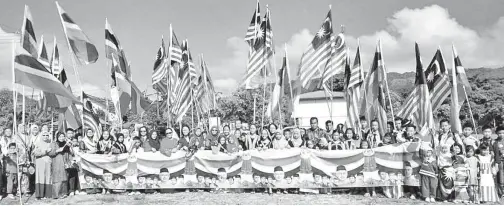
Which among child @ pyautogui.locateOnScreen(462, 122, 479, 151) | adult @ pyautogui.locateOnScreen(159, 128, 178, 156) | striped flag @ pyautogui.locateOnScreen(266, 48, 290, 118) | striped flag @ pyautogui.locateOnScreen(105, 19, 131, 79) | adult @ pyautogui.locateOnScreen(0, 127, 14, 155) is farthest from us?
striped flag @ pyautogui.locateOnScreen(266, 48, 290, 118)

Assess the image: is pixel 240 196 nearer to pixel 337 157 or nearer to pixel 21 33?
pixel 337 157

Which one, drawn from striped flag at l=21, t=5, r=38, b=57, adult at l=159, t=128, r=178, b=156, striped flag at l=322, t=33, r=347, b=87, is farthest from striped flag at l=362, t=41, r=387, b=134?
striped flag at l=21, t=5, r=38, b=57

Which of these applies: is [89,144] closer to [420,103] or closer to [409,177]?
[409,177]

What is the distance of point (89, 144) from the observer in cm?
1049

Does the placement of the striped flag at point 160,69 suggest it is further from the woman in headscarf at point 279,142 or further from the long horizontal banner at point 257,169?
the woman in headscarf at point 279,142

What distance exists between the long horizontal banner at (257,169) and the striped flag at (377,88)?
3166 millimetres

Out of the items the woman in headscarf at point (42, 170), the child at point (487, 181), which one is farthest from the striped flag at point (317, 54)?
the woman in headscarf at point (42, 170)

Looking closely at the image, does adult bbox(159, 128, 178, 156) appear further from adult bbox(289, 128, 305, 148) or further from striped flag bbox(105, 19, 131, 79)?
striped flag bbox(105, 19, 131, 79)

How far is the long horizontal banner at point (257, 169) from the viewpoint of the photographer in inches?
361

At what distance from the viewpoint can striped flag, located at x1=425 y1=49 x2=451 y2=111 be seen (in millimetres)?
11383

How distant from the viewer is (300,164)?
9445 mm

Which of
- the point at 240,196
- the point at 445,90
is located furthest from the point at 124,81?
the point at 445,90

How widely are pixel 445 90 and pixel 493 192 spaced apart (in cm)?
372

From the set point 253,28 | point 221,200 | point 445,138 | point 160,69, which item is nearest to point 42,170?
point 221,200
